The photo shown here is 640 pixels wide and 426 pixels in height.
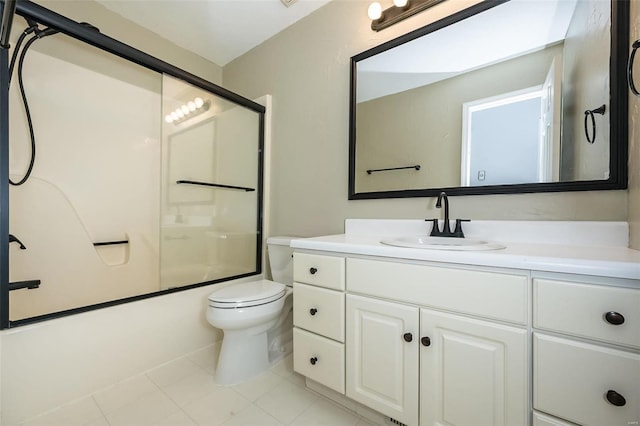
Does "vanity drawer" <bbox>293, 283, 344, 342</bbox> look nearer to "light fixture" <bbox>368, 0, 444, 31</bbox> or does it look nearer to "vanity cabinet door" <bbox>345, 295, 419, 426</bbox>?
"vanity cabinet door" <bbox>345, 295, 419, 426</bbox>

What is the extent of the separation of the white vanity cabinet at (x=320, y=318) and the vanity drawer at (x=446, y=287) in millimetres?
89

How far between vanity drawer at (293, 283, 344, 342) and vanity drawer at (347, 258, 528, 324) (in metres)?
0.11

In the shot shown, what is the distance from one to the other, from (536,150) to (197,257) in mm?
2052

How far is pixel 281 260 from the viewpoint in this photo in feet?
5.80

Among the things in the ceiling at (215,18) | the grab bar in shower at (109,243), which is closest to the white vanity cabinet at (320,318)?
the grab bar in shower at (109,243)

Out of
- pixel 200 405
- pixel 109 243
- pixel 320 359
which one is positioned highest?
pixel 109 243

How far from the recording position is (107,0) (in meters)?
1.71

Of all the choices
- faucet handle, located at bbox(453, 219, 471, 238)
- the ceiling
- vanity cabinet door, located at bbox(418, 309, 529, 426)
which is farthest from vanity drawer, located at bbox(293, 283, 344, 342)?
the ceiling

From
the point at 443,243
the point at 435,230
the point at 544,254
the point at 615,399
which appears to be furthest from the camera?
the point at 435,230

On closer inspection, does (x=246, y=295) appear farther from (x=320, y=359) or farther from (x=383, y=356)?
(x=383, y=356)

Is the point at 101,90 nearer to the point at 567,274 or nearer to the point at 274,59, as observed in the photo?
the point at 274,59

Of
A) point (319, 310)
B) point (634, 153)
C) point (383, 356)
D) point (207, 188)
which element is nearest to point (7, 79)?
point (207, 188)

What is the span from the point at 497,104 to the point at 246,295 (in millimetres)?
1543

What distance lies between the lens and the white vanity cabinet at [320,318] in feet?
3.60
